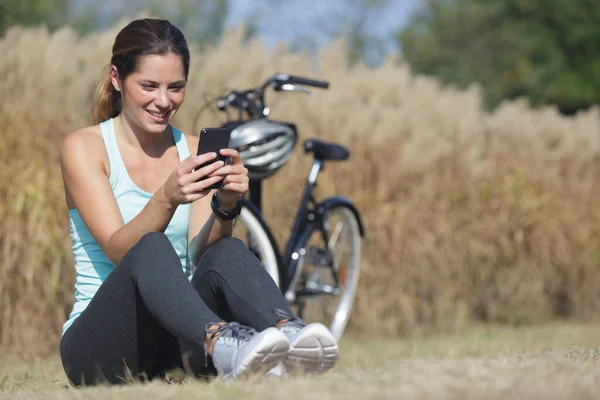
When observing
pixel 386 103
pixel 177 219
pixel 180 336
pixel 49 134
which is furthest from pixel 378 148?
pixel 180 336

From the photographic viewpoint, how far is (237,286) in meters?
3.04

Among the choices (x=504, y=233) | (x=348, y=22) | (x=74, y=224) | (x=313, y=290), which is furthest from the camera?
(x=348, y=22)

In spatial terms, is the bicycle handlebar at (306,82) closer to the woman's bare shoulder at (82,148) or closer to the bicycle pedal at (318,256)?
the bicycle pedal at (318,256)

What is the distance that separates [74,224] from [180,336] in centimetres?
78

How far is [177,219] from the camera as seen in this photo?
3.40 metres

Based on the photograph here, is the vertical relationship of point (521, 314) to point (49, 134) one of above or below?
below

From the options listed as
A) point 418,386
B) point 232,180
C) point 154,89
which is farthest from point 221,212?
point 418,386

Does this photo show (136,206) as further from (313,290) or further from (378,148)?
(378,148)

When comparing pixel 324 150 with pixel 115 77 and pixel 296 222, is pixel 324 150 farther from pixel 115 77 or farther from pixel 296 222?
pixel 115 77

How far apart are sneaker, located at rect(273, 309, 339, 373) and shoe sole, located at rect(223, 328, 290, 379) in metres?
0.05

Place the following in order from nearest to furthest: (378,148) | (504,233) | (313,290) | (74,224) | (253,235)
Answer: (74,224)
(253,235)
(313,290)
(378,148)
(504,233)

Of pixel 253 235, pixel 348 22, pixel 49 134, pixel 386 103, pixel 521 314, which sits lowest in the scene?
pixel 521 314

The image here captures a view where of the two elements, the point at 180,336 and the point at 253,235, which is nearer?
the point at 180,336

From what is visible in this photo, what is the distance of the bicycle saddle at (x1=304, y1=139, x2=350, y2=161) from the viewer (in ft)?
17.3
